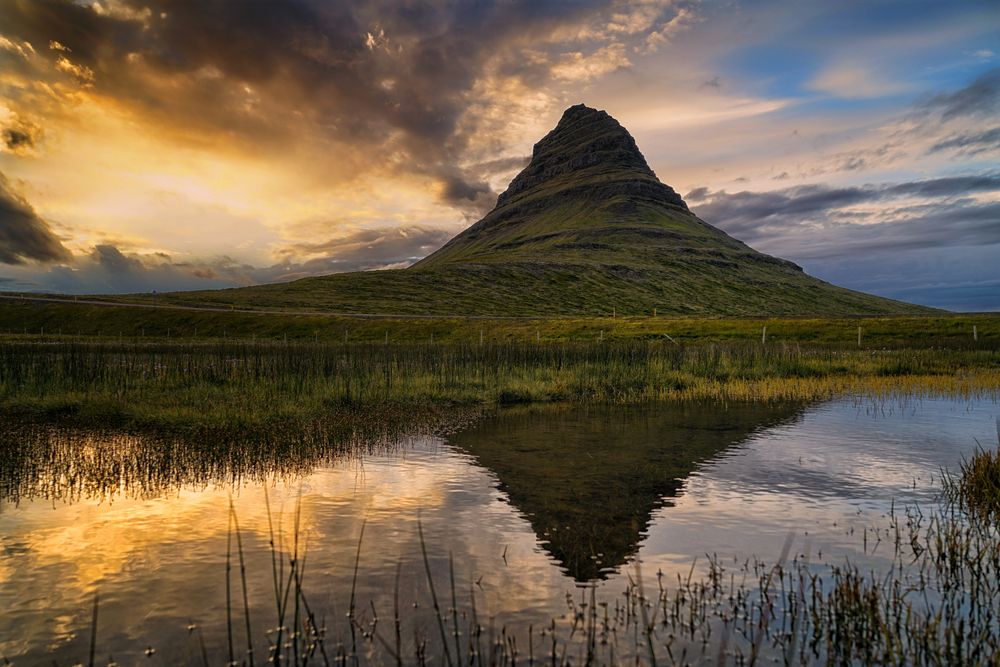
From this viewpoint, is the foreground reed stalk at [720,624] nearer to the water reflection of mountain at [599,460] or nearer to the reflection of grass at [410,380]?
the water reflection of mountain at [599,460]

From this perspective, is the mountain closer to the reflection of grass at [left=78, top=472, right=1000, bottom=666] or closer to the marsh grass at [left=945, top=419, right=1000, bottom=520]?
the marsh grass at [left=945, top=419, right=1000, bottom=520]

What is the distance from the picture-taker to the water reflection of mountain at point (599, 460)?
884 cm

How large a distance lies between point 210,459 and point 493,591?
348 inches

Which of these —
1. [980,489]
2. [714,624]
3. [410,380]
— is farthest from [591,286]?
[714,624]

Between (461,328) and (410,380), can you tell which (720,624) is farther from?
(461,328)

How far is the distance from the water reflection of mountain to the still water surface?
2.4 inches

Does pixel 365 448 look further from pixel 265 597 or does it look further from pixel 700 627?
pixel 700 627

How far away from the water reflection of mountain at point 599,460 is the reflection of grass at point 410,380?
3579 millimetres

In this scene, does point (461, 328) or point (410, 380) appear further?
point (461, 328)

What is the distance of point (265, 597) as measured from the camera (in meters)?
6.80

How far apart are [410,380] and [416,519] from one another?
14739 mm

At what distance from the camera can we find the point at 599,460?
1371 cm

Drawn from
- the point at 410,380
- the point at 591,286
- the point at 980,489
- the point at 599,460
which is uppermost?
the point at 591,286

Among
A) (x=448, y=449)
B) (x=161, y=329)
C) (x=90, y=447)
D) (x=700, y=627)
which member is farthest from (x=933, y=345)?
(x=161, y=329)
